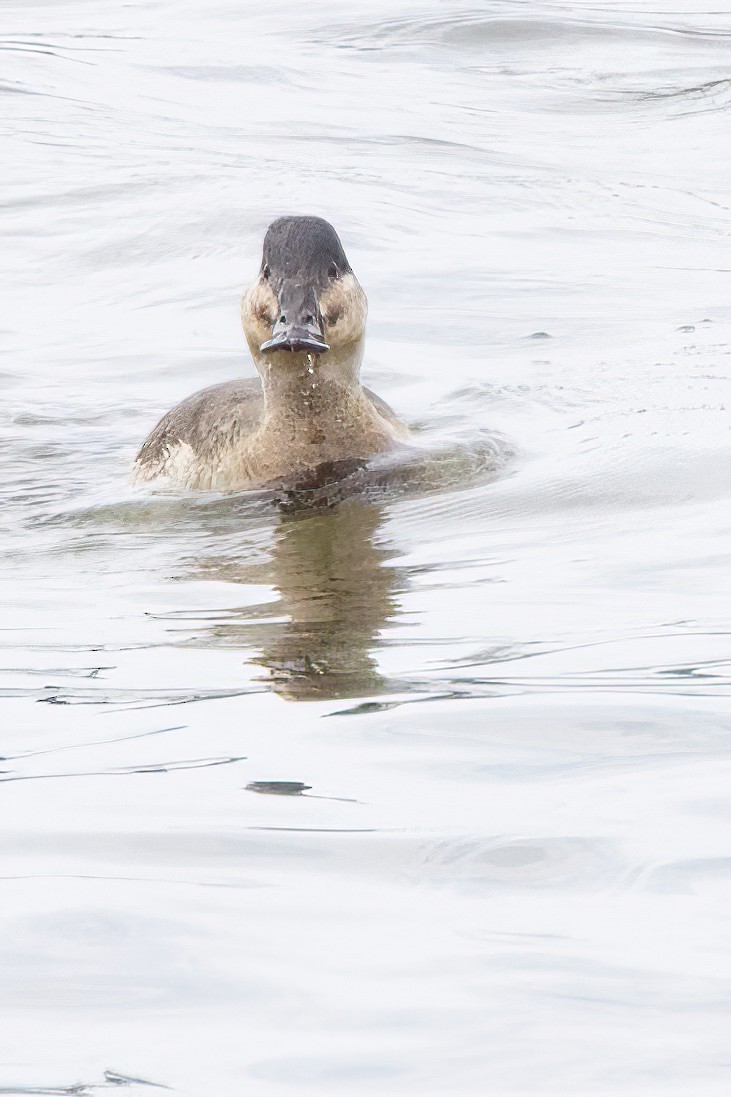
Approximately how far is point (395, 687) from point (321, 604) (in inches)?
47.3

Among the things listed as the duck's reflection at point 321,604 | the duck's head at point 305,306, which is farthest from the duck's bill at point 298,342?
the duck's reflection at point 321,604

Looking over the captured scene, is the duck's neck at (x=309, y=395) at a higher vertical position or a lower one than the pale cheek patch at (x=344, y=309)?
lower

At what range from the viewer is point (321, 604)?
19.3 ft

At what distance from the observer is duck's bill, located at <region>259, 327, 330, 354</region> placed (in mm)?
7422

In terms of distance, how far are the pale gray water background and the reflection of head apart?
20 millimetres

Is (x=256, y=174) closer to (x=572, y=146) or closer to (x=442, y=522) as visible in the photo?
(x=572, y=146)

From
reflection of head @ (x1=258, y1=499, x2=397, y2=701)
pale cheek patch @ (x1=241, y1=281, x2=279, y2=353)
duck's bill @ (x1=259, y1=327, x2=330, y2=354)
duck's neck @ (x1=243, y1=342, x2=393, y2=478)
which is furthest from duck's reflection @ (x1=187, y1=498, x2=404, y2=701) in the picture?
pale cheek patch @ (x1=241, y1=281, x2=279, y2=353)

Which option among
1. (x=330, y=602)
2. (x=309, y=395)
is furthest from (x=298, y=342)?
(x=330, y=602)

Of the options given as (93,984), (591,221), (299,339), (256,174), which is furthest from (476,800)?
(256,174)

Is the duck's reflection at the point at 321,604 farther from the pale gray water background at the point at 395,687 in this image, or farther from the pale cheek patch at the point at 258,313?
the pale cheek patch at the point at 258,313

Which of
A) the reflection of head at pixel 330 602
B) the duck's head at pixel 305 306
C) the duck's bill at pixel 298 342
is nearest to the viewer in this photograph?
the reflection of head at pixel 330 602

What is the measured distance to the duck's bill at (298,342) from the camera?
7.42 m

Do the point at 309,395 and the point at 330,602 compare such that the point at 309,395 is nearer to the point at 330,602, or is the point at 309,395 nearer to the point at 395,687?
the point at 330,602

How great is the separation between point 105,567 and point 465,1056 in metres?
4.13
